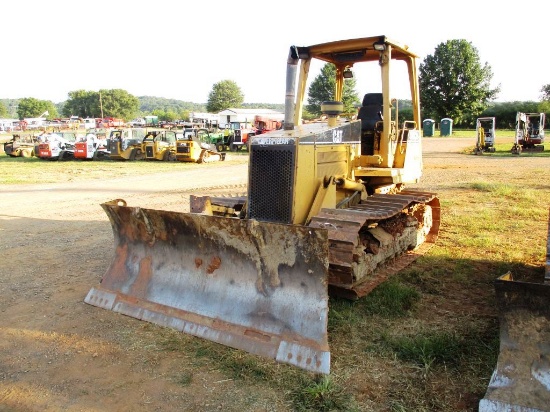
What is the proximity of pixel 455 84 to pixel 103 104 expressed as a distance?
8678 centimetres

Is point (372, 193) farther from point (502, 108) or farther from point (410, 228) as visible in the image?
point (502, 108)

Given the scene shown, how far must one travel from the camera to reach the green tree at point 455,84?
56000 millimetres

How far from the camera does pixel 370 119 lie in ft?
20.9

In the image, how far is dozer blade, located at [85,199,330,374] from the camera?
394 cm

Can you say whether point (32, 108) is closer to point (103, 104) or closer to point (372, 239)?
point (103, 104)

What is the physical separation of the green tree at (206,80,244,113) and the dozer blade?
109 m

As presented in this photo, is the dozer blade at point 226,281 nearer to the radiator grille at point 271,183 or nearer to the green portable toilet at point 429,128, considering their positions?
the radiator grille at point 271,183

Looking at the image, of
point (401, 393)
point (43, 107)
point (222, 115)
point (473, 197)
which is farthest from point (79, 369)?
point (43, 107)

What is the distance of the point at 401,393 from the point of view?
131 inches

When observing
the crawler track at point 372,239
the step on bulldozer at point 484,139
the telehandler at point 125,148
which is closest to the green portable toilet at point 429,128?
the step on bulldozer at point 484,139

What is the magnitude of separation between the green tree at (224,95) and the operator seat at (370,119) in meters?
107

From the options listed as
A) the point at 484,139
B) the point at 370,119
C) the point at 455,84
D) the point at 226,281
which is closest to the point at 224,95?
the point at 455,84

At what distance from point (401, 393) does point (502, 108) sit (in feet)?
207

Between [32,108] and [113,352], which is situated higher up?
[32,108]
